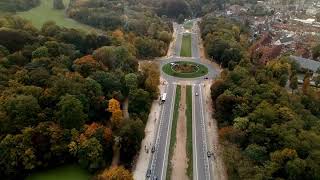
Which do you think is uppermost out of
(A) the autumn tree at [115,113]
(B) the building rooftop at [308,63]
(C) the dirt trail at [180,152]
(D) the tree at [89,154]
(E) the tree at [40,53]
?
(E) the tree at [40,53]

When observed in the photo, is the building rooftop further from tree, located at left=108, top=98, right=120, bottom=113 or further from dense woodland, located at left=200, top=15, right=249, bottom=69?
tree, located at left=108, top=98, right=120, bottom=113

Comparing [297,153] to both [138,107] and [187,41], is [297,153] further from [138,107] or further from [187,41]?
[187,41]

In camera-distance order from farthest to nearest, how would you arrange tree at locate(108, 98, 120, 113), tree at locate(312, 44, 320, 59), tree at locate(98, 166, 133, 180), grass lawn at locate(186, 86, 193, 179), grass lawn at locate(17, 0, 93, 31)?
grass lawn at locate(17, 0, 93, 31)
tree at locate(312, 44, 320, 59)
tree at locate(108, 98, 120, 113)
grass lawn at locate(186, 86, 193, 179)
tree at locate(98, 166, 133, 180)

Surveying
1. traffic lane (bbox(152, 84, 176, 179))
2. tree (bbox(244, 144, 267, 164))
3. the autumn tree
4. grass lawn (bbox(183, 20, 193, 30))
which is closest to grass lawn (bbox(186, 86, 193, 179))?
traffic lane (bbox(152, 84, 176, 179))

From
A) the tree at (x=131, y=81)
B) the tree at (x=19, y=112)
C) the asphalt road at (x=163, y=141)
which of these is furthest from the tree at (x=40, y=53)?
the asphalt road at (x=163, y=141)

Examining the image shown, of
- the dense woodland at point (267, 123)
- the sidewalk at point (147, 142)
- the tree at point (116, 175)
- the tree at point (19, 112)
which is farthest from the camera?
the tree at point (19, 112)

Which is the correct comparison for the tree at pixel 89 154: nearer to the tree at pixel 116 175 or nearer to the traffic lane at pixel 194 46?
the tree at pixel 116 175
